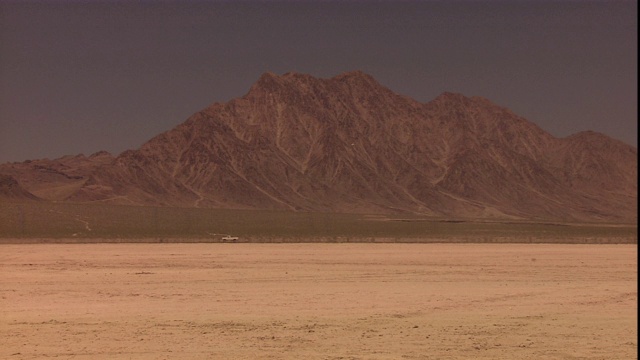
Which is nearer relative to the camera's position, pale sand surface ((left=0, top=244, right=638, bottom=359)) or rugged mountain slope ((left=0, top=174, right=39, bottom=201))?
pale sand surface ((left=0, top=244, right=638, bottom=359))

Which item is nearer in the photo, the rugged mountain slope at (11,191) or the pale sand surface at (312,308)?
the pale sand surface at (312,308)

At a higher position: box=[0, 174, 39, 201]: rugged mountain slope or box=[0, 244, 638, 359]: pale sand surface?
→ box=[0, 174, 39, 201]: rugged mountain slope

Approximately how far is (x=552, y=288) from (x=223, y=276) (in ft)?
32.9

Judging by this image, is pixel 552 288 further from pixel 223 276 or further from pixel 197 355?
pixel 197 355

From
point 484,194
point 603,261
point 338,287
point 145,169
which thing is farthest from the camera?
point 484,194

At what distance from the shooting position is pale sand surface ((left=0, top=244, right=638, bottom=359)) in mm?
12375

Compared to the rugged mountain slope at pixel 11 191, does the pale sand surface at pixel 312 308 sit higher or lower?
lower

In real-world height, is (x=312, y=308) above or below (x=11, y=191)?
below

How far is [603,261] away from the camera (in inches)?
1155

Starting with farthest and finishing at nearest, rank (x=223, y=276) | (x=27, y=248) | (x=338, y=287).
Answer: (x=27, y=248) < (x=223, y=276) < (x=338, y=287)

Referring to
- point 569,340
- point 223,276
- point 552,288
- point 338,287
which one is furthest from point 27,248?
point 569,340

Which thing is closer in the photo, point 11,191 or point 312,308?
point 312,308

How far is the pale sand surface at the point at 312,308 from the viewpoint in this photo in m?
12.4

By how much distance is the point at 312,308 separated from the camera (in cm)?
1639
